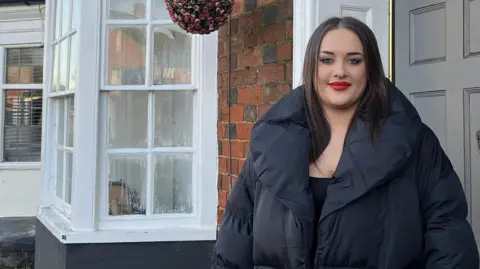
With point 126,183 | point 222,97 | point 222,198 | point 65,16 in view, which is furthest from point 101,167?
point 65,16

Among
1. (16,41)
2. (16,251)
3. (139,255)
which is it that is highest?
(16,41)

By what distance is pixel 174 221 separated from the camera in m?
3.81

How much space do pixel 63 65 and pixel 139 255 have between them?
5.53 ft

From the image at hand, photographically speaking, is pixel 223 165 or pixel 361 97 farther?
pixel 223 165

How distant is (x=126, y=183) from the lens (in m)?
3.84

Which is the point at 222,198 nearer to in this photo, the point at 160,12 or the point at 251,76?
the point at 251,76

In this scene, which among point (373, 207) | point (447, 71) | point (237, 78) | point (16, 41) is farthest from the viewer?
point (16, 41)

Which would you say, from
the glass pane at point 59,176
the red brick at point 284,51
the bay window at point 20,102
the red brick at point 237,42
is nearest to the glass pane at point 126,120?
the red brick at point 237,42

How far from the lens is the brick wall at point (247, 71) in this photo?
10.1ft

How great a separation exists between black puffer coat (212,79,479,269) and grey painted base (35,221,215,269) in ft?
6.70

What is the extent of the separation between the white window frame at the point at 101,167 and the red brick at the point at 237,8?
27 cm

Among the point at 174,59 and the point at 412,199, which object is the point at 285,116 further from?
the point at 174,59

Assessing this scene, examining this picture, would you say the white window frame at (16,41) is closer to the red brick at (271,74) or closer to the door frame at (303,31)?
the red brick at (271,74)

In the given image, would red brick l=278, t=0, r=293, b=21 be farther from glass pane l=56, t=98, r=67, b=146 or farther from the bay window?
the bay window
